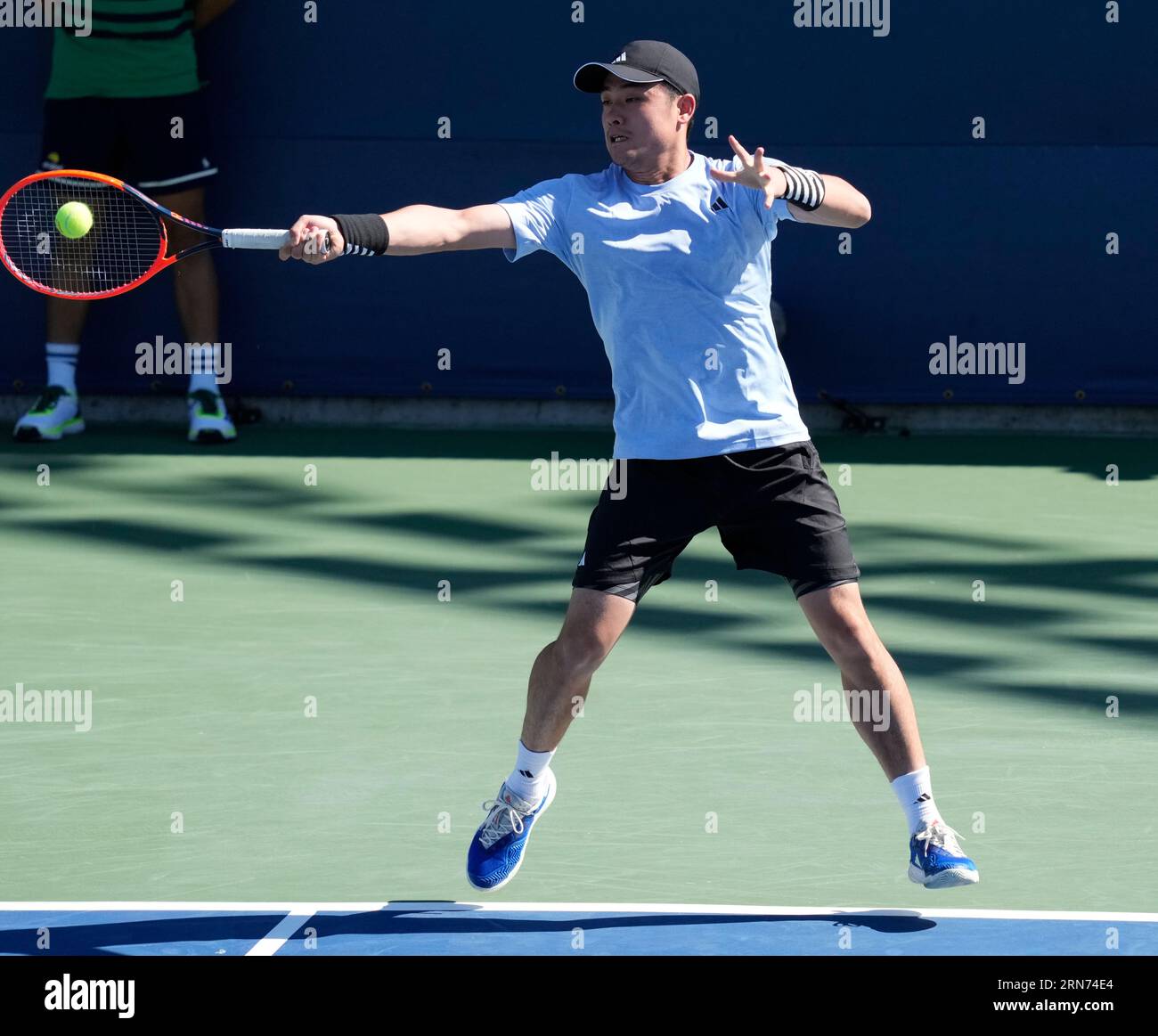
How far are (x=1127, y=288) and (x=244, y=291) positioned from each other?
513cm

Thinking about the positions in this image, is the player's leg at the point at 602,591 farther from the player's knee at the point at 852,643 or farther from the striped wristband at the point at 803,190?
the striped wristband at the point at 803,190

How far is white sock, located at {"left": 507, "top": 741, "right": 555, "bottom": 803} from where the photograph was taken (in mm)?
5492

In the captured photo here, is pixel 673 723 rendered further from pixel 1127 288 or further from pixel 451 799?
pixel 1127 288

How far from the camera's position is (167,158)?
12.0 meters

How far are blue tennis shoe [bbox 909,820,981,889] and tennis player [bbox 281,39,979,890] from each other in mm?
17

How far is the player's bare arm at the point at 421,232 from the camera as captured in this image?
495cm

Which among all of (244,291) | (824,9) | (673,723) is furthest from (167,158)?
(673,723)

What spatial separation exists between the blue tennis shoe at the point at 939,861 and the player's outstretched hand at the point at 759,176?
156 cm

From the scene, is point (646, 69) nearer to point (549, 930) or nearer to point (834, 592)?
point (834, 592)

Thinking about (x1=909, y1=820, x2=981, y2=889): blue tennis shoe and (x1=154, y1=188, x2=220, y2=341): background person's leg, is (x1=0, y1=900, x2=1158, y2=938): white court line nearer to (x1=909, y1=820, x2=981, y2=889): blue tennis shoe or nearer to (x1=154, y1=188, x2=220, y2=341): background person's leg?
(x1=909, y1=820, x2=981, y2=889): blue tennis shoe

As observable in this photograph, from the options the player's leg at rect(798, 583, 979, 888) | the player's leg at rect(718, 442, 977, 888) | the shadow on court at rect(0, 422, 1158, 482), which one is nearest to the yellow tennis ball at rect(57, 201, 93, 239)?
the player's leg at rect(718, 442, 977, 888)

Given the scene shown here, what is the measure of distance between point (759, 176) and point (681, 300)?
40 cm
